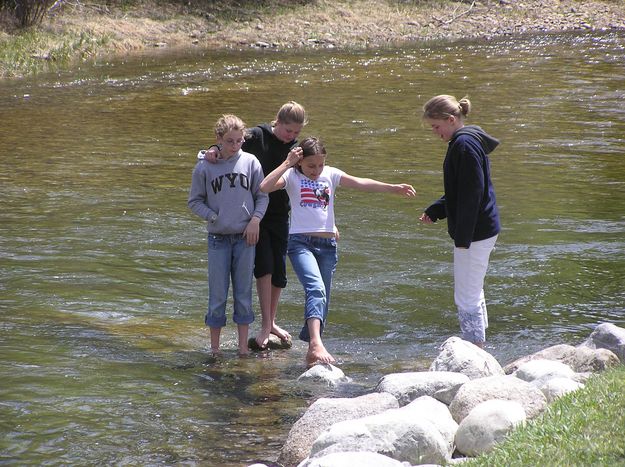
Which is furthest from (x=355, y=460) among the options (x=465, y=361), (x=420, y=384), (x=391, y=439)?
(x=465, y=361)

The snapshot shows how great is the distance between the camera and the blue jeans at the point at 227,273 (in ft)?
22.9

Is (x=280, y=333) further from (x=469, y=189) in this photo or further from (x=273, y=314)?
(x=469, y=189)

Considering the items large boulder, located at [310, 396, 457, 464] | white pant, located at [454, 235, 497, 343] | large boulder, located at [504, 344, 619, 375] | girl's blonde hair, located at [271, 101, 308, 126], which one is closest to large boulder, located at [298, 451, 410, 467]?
large boulder, located at [310, 396, 457, 464]

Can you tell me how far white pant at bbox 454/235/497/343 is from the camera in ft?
21.4

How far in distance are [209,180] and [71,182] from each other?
22.0 ft

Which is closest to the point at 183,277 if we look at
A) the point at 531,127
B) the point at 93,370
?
the point at 93,370

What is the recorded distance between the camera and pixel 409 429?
5.02m

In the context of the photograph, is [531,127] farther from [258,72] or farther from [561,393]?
[561,393]

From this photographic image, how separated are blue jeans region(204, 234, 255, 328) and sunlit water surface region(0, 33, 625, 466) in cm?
38

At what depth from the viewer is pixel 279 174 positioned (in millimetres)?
6715

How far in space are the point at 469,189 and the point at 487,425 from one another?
5.68ft

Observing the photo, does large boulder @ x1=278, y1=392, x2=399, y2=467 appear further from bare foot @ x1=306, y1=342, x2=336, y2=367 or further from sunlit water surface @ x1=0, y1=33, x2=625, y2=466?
bare foot @ x1=306, y1=342, x2=336, y2=367

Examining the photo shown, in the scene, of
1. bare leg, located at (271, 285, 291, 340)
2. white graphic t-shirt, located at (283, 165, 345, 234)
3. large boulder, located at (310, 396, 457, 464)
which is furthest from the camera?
bare leg, located at (271, 285, 291, 340)

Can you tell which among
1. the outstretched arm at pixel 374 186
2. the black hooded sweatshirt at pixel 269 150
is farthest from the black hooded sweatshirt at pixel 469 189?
the black hooded sweatshirt at pixel 269 150
